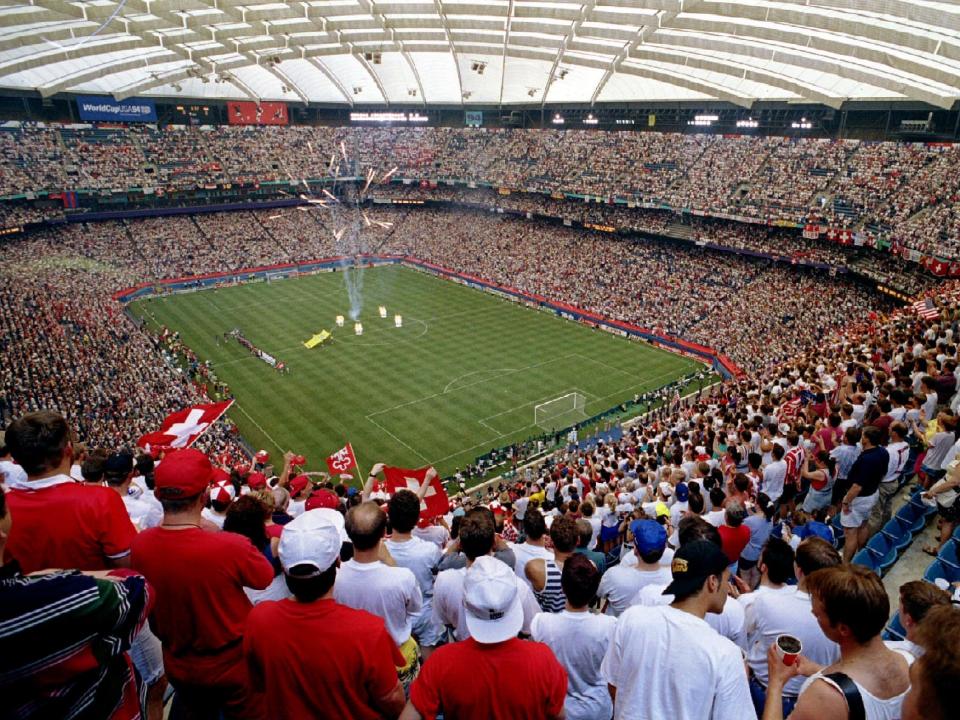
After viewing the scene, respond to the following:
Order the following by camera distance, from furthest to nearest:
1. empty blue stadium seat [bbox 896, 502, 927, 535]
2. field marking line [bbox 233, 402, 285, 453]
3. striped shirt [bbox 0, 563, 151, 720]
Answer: field marking line [bbox 233, 402, 285, 453] → empty blue stadium seat [bbox 896, 502, 927, 535] → striped shirt [bbox 0, 563, 151, 720]

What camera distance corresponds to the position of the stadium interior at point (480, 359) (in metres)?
3.69

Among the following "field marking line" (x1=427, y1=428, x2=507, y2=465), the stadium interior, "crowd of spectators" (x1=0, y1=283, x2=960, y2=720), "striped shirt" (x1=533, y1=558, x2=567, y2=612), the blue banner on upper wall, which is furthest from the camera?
the blue banner on upper wall

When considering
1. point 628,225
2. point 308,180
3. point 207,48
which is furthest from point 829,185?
point 308,180

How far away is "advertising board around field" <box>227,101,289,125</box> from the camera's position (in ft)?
243

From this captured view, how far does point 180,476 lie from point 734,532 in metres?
5.79

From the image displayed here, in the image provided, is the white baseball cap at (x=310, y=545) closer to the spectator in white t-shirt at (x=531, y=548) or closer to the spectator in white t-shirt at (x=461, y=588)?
the spectator in white t-shirt at (x=461, y=588)

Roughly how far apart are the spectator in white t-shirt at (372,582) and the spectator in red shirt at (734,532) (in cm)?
396

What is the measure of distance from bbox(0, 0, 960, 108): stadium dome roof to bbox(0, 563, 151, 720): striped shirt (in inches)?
1341

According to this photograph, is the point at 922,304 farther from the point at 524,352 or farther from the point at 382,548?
the point at 382,548

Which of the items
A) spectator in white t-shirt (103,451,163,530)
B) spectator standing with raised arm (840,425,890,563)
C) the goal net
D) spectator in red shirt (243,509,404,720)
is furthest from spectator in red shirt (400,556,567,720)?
the goal net

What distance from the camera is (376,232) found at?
7644 centimetres

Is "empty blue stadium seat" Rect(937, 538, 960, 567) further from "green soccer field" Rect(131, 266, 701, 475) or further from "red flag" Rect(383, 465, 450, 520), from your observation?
"green soccer field" Rect(131, 266, 701, 475)

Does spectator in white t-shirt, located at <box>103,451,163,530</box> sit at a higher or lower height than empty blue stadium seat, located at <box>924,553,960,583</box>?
higher

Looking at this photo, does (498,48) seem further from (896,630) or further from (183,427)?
(896,630)
